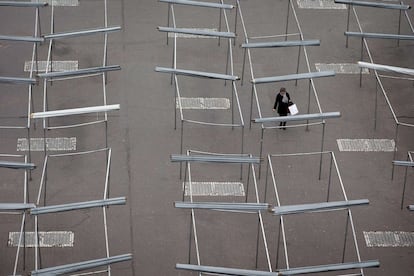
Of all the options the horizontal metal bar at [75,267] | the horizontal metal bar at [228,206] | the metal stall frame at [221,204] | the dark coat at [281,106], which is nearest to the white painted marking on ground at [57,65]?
the metal stall frame at [221,204]

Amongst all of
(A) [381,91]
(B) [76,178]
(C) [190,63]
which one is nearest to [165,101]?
(C) [190,63]

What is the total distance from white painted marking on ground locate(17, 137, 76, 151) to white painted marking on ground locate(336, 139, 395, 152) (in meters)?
8.79

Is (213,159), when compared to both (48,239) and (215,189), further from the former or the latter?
(48,239)

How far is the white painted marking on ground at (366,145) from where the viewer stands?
37.2 metres

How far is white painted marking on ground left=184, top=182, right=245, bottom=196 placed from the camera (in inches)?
1380

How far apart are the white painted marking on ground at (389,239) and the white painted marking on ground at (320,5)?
12.7m

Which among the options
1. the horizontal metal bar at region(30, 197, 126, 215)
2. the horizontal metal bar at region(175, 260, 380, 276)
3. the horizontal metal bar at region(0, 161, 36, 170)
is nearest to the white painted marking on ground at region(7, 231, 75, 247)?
the horizontal metal bar at region(0, 161, 36, 170)

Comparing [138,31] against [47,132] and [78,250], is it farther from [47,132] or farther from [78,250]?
[78,250]

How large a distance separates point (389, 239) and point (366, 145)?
452cm

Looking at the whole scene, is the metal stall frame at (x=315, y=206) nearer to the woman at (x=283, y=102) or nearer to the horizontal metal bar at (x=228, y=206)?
the horizontal metal bar at (x=228, y=206)

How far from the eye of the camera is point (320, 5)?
44.1 meters

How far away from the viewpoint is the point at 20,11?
43.3 metres

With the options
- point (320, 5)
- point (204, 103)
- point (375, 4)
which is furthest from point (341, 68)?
point (204, 103)

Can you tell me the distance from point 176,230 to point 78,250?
117 inches
